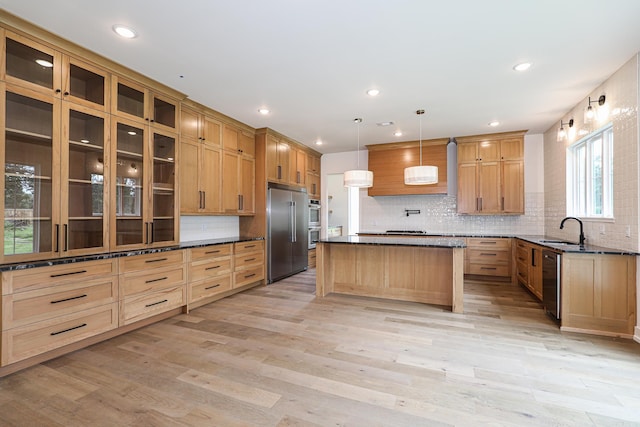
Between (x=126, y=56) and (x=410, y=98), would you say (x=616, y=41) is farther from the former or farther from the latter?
(x=126, y=56)

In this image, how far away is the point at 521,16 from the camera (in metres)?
2.36

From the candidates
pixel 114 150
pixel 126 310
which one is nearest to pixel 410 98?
pixel 114 150

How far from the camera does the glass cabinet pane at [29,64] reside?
2.46 metres

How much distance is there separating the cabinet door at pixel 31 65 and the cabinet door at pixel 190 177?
58.2 inches

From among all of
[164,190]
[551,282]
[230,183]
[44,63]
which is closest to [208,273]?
[164,190]

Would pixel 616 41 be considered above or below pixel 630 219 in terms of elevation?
above

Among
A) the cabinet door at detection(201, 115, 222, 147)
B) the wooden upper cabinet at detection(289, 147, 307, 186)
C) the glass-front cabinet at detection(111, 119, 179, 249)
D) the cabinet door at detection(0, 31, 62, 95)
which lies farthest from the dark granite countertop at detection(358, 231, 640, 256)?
the cabinet door at detection(0, 31, 62, 95)

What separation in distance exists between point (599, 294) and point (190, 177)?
490 centimetres

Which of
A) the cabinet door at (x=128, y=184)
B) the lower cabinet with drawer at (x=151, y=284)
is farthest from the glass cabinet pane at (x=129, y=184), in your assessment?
the lower cabinet with drawer at (x=151, y=284)

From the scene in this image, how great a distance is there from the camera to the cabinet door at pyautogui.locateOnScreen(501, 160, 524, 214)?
559 cm

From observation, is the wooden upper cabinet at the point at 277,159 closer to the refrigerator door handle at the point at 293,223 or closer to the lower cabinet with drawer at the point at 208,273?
the refrigerator door handle at the point at 293,223

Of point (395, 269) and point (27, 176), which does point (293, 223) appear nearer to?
point (395, 269)

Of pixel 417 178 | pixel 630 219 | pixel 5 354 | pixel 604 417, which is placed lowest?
pixel 604 417

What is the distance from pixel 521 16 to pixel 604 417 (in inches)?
110
